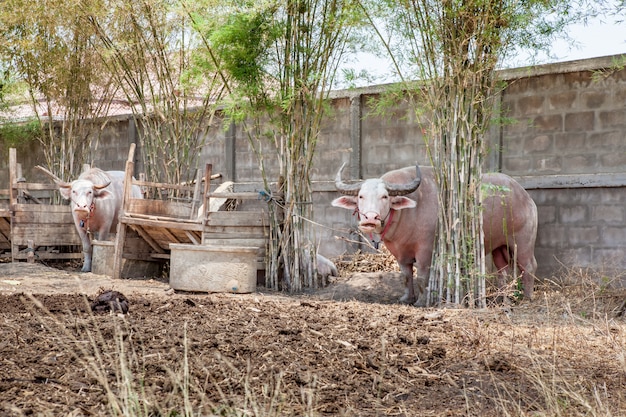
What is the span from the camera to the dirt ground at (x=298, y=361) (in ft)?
11.0

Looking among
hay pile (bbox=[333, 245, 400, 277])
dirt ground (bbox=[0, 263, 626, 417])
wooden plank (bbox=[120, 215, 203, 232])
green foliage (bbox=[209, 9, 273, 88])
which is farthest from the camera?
hay pile (bbox=[333, 245, 400, 277])

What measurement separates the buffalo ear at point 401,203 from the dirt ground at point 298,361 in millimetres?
1278

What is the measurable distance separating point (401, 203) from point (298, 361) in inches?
136

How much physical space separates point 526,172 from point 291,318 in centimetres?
419

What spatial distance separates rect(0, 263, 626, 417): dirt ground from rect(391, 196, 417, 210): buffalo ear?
128 cm

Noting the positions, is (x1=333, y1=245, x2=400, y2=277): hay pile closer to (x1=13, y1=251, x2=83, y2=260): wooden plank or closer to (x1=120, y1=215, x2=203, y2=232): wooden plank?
(x1=120, y1=215, x2=203, y2=232): wooden plank

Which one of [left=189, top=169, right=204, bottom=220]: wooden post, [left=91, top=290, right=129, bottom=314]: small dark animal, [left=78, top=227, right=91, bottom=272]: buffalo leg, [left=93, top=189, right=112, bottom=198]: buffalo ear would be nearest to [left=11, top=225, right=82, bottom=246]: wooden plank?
[left=78, top=227, right=91, bottom=272]: buffalo leg

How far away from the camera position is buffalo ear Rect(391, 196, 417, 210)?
7.30 m

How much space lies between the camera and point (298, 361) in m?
4.17

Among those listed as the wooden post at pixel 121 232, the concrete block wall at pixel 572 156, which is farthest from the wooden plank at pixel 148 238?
the concrete block wall at pixel 572 156

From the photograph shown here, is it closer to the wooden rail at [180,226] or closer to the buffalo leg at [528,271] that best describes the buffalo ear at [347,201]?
the wooden rail at [180,226]

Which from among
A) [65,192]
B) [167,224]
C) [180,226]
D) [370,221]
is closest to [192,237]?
[180,226]

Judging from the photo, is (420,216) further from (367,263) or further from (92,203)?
(92,203)

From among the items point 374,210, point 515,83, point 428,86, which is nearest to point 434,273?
point 374,210
